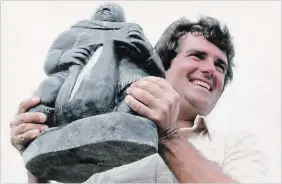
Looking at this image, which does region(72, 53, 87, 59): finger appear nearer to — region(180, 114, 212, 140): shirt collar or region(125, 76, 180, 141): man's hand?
region(125, 76, 180, 141): man's hand

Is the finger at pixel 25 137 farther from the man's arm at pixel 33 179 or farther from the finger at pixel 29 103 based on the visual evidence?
the man's arm at pixel 33 179

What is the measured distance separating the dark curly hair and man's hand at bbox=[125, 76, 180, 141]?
1.00m

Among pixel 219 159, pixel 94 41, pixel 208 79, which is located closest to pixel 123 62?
pixel 94 41

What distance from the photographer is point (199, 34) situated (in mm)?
2941

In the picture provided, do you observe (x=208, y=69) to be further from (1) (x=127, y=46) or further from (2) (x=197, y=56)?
(1) (x=127, y=46)

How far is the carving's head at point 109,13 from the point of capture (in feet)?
6.93

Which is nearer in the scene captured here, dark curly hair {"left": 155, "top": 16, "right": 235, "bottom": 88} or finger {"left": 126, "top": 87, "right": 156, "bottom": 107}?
finger {"left": 126, "top": 87, "right": 156, "bottom": 107}

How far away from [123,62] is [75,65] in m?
0.15

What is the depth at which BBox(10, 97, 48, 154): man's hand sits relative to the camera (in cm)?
193

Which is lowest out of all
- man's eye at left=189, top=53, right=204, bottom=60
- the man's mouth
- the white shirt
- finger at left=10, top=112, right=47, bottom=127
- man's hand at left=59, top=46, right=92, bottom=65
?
the white shirt

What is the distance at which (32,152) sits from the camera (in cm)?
187

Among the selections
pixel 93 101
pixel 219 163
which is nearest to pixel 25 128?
pixel 93 101

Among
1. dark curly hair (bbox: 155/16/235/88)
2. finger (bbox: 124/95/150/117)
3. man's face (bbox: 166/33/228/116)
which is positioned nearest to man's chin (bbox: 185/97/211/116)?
man's face (bbox: 166/33/228/116)

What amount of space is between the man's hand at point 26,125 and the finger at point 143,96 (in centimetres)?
28
